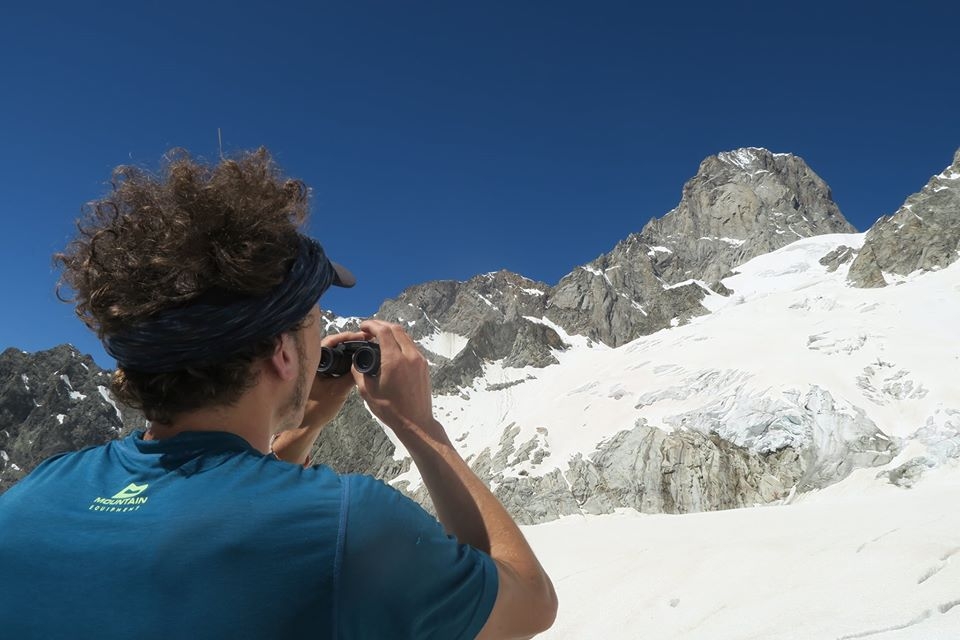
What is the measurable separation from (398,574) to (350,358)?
77cm

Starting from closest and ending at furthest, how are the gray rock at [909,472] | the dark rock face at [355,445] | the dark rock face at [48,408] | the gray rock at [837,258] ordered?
the gray rock at [909,472] < the dark rock face at [355,445] < the gray rock at [837,258] < the dark rock face at [48,408]

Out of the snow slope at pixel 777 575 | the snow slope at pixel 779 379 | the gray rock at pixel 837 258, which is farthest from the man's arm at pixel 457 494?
the gray rock at pixel 837 258

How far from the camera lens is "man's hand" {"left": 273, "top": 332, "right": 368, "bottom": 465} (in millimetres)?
1789

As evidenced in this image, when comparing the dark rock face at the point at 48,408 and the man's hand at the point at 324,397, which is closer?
the man's hand at the point at 324,397

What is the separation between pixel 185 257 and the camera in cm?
123

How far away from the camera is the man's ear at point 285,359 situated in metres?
1.29

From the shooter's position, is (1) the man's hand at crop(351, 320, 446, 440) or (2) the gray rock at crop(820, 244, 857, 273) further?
(2) the gray rock at crop(820, 244, 857, 273)

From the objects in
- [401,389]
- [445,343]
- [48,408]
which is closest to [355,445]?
[48,408]

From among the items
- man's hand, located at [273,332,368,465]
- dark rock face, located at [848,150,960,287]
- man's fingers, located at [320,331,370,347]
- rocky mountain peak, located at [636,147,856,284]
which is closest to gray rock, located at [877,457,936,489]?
man's hand, located at [273,332,368,465]

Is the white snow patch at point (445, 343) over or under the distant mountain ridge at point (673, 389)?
over

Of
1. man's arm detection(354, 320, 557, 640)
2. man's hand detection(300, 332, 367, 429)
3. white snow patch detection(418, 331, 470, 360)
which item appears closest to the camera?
man's arm detection(354, 320, 557, 640)

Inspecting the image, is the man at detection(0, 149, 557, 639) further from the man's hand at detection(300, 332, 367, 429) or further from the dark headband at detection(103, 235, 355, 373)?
the man's hand at detection(300, 332, 367, 429)

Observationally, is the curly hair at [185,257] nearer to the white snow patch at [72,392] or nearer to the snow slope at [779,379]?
the snow slope at [779,379]

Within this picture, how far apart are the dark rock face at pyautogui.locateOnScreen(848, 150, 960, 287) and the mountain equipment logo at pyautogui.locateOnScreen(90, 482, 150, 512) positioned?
192ft
